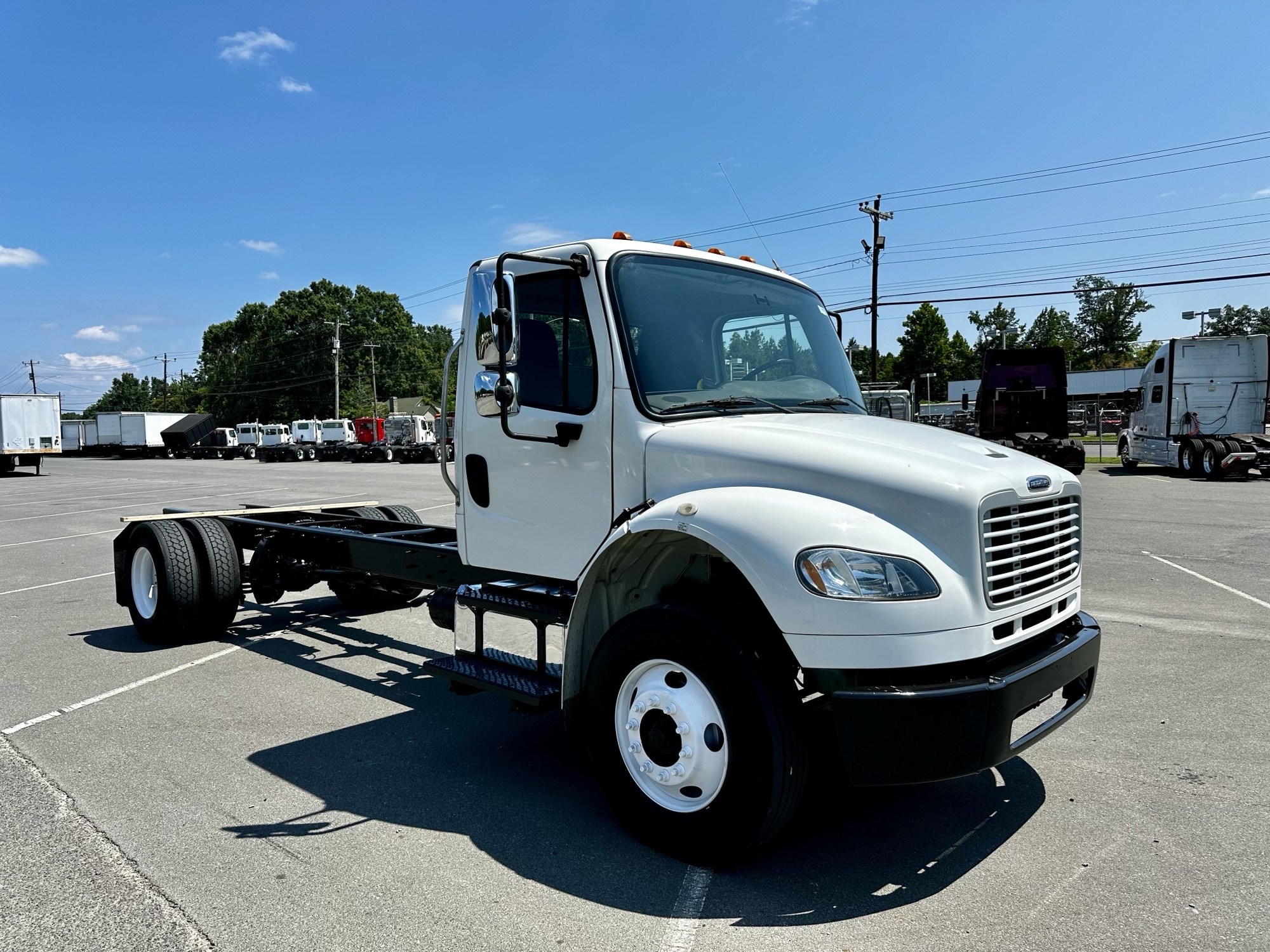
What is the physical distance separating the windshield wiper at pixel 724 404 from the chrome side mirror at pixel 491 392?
68cm

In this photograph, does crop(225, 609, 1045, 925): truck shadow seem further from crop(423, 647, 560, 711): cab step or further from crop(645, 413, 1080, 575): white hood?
crop(645, 413, 1080, 575): white hood

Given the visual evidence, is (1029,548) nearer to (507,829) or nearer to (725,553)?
(725,553)

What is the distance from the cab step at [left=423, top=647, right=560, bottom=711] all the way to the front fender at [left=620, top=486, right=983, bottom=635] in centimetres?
115

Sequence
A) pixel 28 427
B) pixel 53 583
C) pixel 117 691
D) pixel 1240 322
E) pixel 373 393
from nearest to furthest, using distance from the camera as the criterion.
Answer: pixel 117 691 < pixel 53 583 < pixel 28 427 < pixel 373 393 < pixel 1240 322

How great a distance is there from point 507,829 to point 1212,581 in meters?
8.13

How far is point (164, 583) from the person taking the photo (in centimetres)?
671

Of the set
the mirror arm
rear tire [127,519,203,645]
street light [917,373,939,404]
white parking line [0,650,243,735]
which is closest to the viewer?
the mirror arm

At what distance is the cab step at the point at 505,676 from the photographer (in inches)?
152

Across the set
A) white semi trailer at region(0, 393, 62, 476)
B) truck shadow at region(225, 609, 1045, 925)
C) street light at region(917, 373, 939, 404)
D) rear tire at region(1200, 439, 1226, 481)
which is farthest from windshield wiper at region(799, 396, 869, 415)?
street light at region(917, 373, 939, 404)

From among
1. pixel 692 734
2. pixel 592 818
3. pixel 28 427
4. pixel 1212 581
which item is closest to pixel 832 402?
pixel 692 734

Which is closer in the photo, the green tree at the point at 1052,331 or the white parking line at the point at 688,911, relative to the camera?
the white parking line at the point at 688,911

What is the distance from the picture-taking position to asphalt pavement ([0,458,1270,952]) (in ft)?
9.59

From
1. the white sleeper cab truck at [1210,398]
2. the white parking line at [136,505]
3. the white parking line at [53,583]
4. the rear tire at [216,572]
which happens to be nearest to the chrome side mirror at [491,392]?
the rear tire at [216,572]

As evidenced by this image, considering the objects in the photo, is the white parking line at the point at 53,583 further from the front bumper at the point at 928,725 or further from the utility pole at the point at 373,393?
the utility pole at the point at 373,393
